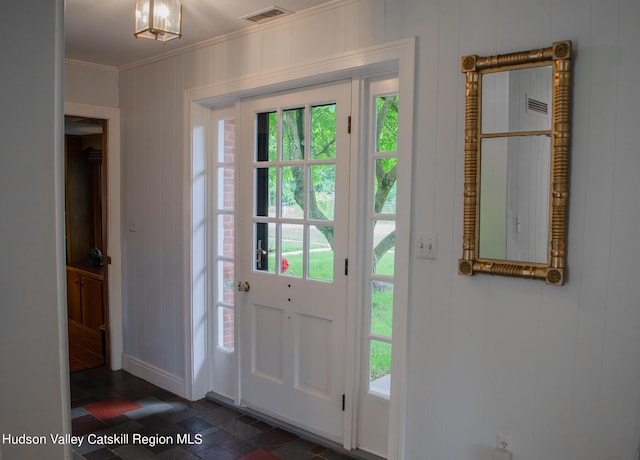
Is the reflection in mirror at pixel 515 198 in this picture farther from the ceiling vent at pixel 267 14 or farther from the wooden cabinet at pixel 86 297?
the wooden cabinet at pixel 86 297

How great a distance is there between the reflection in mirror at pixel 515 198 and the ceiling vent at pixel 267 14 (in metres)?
1.34

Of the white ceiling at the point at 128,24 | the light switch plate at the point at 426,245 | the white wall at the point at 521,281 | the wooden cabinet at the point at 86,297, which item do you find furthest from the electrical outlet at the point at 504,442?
the wooden cabinet at the point at 86,297

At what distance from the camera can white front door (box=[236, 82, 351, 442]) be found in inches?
107

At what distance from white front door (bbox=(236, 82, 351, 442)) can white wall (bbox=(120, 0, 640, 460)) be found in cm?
37

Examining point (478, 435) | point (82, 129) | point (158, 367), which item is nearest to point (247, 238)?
point (158, 367)

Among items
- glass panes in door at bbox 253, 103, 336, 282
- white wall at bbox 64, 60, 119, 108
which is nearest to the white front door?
glass panes in door at bbox 253, 103, 336, 282

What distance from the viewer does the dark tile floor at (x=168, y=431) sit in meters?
2.70

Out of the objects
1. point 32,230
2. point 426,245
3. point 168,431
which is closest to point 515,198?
point 426,245

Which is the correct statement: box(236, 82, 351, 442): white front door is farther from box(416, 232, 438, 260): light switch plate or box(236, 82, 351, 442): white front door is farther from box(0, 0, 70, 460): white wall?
box(0, 0, 70, 460): white wall

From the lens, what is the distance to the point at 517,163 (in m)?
1.90

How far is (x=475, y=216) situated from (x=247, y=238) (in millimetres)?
1601

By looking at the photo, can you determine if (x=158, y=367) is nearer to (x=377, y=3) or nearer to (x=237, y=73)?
(x=237, y=73)

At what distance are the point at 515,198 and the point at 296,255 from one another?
4.56 ft

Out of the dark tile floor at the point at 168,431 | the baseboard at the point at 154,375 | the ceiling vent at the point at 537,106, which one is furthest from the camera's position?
the baseboard at the point at 154,375
